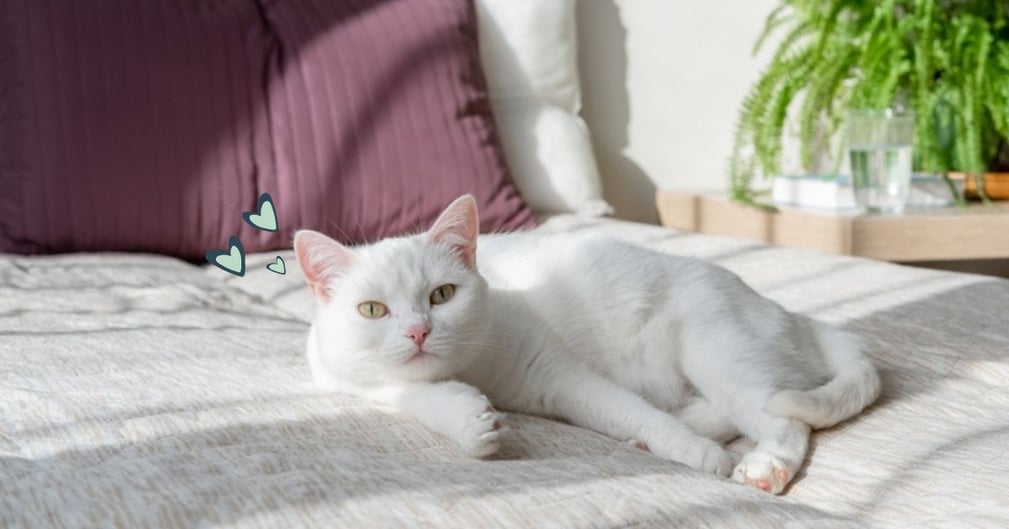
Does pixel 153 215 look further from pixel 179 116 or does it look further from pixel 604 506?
pixel 604 506

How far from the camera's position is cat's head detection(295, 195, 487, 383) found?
3.63ft

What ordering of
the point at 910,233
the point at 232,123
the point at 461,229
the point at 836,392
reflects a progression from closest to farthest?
the point at 836,392 → the point at 461,229 → the point at 232,123 → the point at 910,233

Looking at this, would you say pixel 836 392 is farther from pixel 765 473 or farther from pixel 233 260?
pixel 233 260

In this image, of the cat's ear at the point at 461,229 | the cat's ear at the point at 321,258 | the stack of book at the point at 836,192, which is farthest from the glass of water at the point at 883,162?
the cat's ear at the point at 321,258

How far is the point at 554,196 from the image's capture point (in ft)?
8.20

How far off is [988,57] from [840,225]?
0.63 metres

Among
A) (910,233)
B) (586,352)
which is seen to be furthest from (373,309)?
(910,233)

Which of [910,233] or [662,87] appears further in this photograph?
[662,87]

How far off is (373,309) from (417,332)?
7 cm

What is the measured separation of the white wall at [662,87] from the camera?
9.69 feet

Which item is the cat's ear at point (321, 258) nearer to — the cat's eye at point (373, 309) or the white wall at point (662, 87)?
the cat's eye at point (373, 309)

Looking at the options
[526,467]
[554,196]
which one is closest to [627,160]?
[554,196]

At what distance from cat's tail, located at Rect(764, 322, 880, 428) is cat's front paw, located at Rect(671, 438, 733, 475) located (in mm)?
67

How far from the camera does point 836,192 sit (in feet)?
7.98
